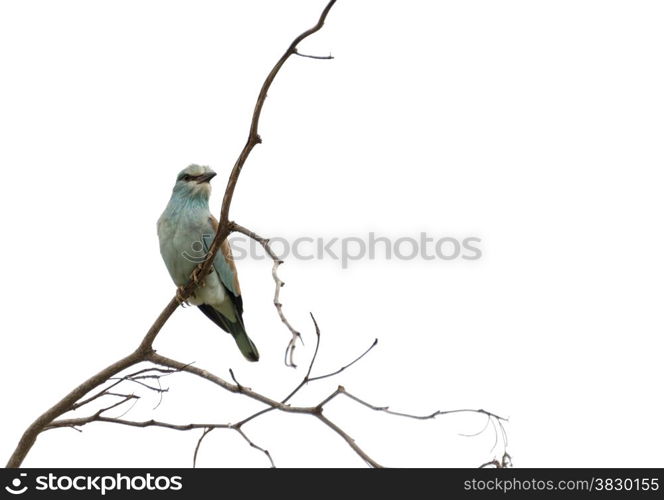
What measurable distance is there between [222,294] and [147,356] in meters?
1.92

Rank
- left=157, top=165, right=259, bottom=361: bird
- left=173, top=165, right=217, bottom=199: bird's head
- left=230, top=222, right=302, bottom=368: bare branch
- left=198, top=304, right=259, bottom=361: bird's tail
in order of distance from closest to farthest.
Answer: left=230, top=222, right=302, bottom=368: bare branch → left=157, top=165, right=259, bottom=361: bird → left=173, top=165, right=217, bottom=199: bird's head → left=198, top=304, right=259, bottom=361: bird's tail

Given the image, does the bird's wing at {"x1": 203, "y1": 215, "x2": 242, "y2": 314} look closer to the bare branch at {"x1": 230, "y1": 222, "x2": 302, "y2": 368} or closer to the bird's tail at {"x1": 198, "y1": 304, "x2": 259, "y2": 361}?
the bird's tail at {"x1": 198, "y1": 304, "x2": 259, "y2": 361}

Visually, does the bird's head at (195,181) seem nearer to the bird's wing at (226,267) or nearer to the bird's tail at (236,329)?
the bird's wing at (226,267)

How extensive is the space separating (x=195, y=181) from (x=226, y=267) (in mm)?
705

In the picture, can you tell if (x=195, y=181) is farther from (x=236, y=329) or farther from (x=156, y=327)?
(x=156, y=327)

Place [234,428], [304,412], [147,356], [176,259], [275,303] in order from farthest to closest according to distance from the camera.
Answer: [176,259], [147,356], [234,428], [304,412], [275,303]

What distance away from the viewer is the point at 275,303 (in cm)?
352

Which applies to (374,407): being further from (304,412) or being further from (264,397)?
(264,397)

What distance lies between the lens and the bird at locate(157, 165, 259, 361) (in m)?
6.40

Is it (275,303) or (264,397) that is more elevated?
(275,303)

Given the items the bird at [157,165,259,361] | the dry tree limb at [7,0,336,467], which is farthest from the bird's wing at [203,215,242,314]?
the dry tree limb at [7,0,336,467]

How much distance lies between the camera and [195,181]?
6621mm
